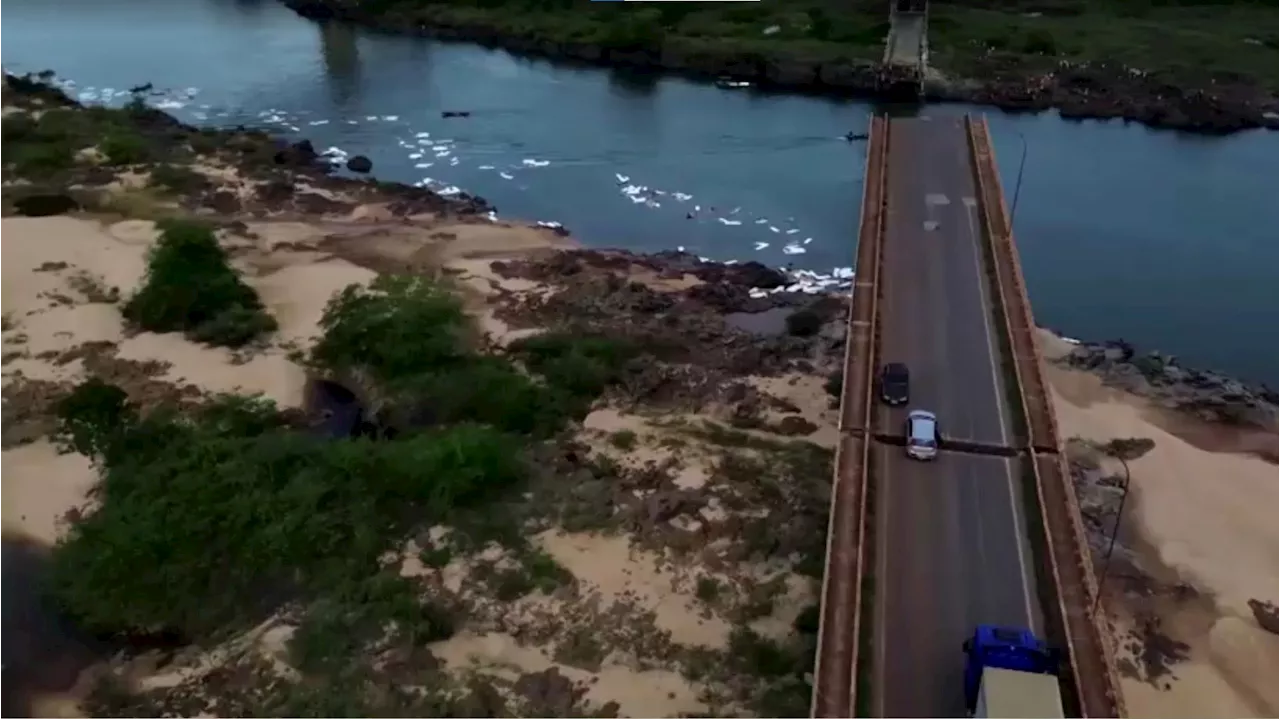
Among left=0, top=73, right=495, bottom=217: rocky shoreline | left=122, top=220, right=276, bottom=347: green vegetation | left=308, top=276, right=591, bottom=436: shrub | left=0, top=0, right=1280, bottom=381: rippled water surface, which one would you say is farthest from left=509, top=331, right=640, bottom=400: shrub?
left=0, top=73, right=495, bottom=217: rocky shoreline

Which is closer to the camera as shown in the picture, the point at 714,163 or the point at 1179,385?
the point at 1179,385

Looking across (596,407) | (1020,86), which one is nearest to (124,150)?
(596,407)

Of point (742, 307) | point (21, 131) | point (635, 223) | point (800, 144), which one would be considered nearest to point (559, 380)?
point (742, 307)

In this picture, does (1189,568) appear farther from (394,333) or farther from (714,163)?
(714,163)

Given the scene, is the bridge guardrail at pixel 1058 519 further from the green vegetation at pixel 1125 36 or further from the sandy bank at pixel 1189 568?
the green vegetation at pixel 1125 36

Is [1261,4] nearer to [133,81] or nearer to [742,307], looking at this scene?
[742,307]

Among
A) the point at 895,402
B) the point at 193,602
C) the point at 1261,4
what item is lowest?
the point at 193,602
